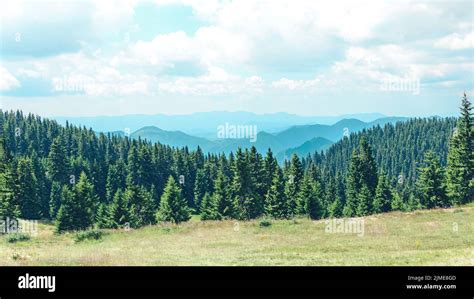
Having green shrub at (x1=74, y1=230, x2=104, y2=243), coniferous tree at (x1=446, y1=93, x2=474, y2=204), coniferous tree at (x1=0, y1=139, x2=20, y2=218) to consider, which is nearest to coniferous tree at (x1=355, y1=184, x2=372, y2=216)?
coniferous tree at (x1=446, y1=93, x2=474, y2=204)

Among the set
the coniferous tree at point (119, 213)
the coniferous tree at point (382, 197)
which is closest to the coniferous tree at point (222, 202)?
the coniferous tree at point (119, 213)

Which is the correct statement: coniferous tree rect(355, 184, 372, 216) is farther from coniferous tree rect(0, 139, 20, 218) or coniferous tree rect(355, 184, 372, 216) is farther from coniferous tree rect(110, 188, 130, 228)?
coniferous tree rect(0, 139, 20, 218)

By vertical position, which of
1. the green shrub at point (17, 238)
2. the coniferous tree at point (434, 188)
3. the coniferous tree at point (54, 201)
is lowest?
the coniferous tree at point (54, 201)

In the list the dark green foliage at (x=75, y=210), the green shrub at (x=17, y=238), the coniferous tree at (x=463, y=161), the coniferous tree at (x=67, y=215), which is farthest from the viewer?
the dark green foliage at (x=75, y=210)

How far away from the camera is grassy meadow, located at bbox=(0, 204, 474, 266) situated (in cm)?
2317

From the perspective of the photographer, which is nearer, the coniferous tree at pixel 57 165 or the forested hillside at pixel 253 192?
the forested hillside at pixel 253 192

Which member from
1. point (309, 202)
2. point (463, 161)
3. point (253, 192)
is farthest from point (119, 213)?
point (463, 161)

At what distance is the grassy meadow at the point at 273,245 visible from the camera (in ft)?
76.0

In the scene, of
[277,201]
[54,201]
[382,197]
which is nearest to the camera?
[277,201]

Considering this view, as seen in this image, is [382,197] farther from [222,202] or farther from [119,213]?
[119,213]

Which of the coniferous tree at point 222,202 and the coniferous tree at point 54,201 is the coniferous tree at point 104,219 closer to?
the coniferous tree at point 222,202

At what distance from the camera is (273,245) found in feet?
110

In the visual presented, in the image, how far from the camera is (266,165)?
85.6 m
